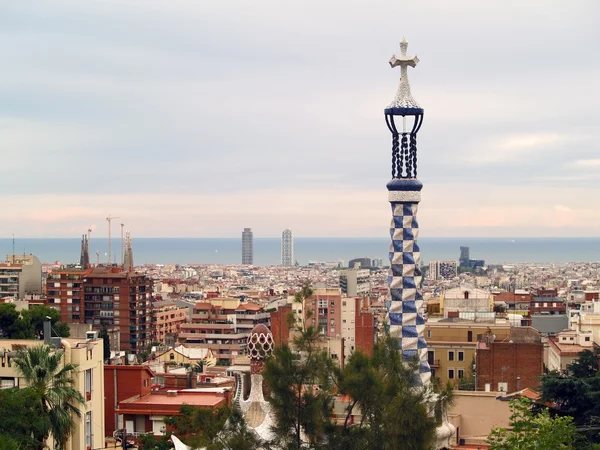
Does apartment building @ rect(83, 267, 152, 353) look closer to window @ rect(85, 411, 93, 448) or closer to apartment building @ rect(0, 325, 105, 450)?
apartment building @ rect(0, 325, 105, 450)

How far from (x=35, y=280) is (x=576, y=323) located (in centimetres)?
6462

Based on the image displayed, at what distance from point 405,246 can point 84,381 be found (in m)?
6.88

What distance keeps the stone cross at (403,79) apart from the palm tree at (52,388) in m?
7.05

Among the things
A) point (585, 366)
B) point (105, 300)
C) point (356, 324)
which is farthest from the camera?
point (105, 300)

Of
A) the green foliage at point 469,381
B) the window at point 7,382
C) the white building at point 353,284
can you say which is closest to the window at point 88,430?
the window at point 7,382

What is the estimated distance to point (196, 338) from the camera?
89.8 metres

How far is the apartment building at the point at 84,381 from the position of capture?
22.4 m

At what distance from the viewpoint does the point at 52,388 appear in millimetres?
20328

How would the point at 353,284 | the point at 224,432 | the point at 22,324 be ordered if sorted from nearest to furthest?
the point at 224,432 → the point at 22,324 → the point at 353,284

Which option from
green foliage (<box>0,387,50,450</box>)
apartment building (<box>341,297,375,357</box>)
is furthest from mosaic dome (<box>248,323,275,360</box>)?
apartment building (<box>341,297,375,357</box>)

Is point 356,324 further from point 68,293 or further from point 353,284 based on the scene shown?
Answer: point 353,284

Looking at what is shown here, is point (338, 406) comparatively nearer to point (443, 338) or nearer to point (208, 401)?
point (208, 401)

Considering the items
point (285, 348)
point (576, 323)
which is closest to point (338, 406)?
point (285, 348)

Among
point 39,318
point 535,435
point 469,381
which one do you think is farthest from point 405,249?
point 39,318
